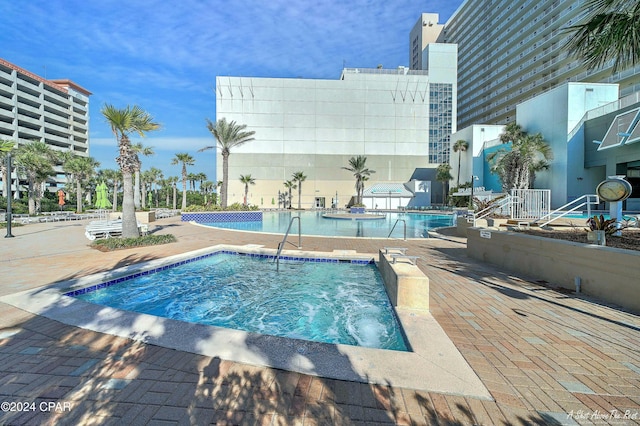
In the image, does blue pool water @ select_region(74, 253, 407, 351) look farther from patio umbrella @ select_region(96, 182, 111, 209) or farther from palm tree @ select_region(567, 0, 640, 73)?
patio umbrella @ select_region(96, 182, 111, 209)

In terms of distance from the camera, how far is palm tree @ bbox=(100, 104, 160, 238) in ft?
33.1

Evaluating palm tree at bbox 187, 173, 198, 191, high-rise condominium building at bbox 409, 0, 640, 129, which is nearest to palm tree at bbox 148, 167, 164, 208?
palm tree at bbox 187, 173, 198, 191

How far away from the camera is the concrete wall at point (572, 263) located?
4.25m

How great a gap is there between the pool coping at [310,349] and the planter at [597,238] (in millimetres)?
3646

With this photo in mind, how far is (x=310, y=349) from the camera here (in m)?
3.03

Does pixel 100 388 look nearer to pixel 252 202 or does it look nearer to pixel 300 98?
pixel 252 202

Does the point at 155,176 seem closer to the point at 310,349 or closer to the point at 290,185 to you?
the point at 290,185

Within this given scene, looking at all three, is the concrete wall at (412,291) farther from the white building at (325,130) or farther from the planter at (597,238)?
the white building at (325,130)

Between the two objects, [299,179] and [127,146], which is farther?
[299,179]

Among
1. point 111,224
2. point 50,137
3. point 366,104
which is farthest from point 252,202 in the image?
point 50,137

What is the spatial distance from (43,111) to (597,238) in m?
79.8

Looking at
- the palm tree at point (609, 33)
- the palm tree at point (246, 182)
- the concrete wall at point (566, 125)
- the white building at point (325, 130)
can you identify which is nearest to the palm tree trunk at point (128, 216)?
the palm tree at point (609, 33)

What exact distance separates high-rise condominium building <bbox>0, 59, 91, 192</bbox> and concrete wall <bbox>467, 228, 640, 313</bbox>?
69.4 metres

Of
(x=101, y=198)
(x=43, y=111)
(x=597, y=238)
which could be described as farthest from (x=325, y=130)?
(x=43, y=111)
